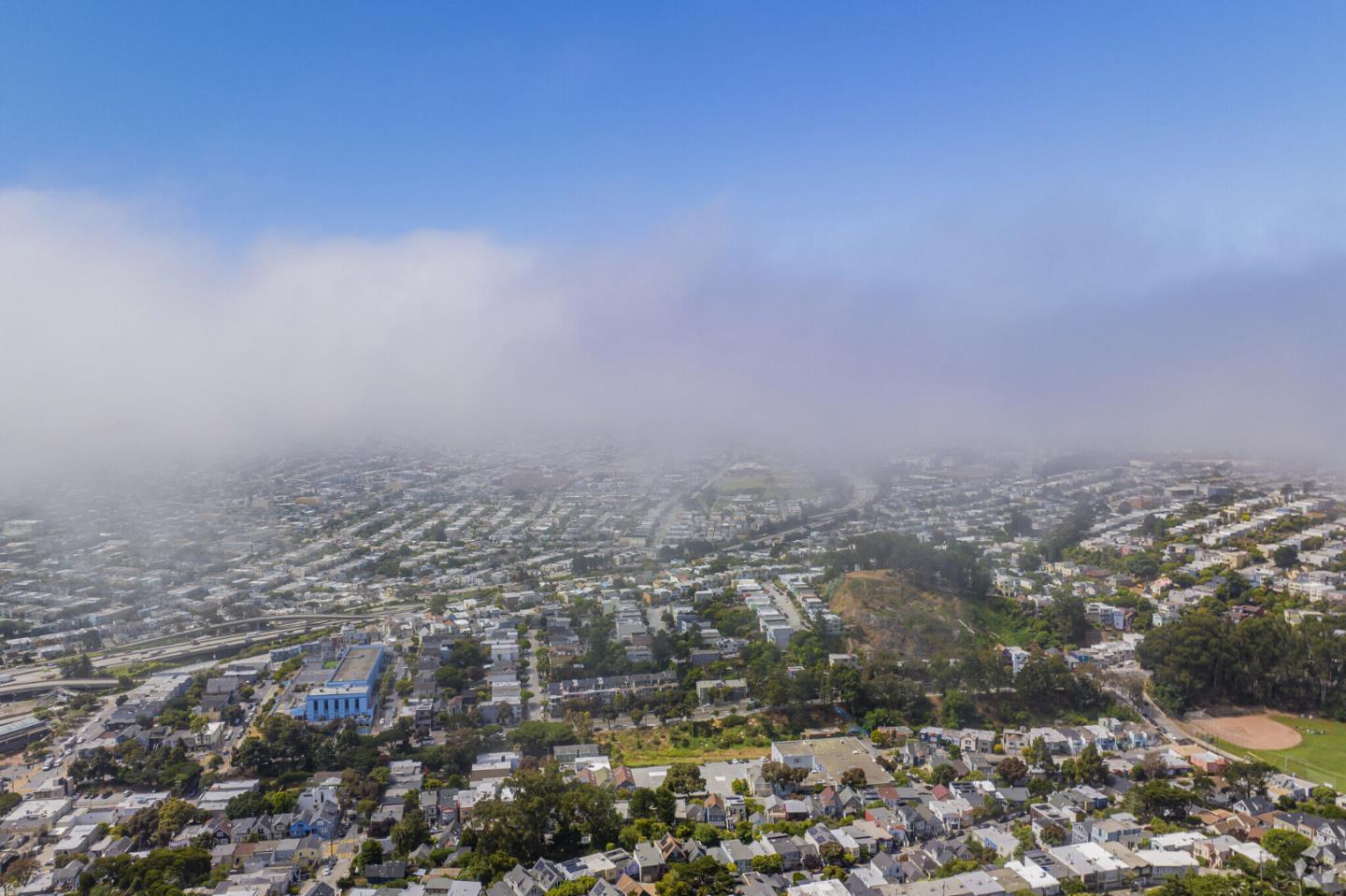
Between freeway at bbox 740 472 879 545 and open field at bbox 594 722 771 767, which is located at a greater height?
freeway at bbox 740 472 879 545

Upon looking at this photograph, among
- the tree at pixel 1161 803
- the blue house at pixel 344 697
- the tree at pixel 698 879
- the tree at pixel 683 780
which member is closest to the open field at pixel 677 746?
the tree at pixel 683 780

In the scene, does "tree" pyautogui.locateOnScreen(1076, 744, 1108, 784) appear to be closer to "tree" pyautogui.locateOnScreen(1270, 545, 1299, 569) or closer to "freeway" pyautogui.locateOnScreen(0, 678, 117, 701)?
"tree" pyautogui.locateOnScreen(1270, 545, 1299, 569)

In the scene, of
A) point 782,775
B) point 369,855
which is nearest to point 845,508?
point 782,775

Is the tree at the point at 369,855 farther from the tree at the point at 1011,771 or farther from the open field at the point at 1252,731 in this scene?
the open field at the point at 1252,731

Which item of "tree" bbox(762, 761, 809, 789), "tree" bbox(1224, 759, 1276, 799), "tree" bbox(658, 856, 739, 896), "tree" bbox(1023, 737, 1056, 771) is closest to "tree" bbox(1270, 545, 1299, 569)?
"tree" bbox(1224, 759, 1276, 799)

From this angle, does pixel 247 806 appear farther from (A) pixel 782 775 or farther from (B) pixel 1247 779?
(B) pixel 1247 779

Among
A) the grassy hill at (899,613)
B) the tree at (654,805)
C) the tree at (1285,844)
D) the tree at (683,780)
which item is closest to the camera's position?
the tree at (1285,844)

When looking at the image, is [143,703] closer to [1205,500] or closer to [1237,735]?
[1237,735]
